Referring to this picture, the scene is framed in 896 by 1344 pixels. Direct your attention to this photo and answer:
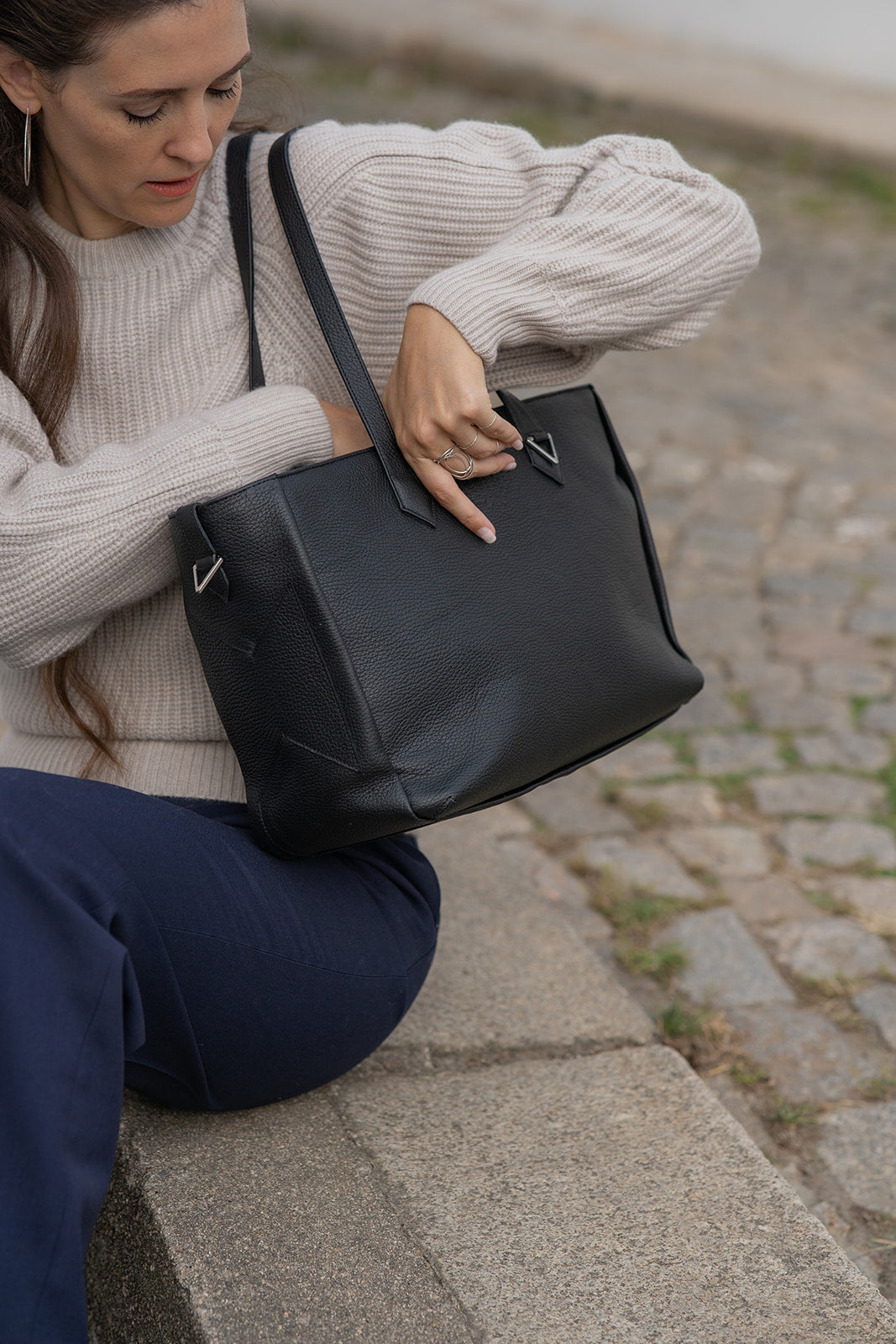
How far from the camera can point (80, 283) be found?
182 centimetres

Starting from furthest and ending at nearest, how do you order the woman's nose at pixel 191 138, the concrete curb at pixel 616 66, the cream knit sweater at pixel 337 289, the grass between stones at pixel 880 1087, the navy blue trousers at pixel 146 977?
the concrete curb at pixel 616 66
the grass between stones at pixel 880 1087
the cream knit sweater at pixel 337 289
the woman's nose at pixel 191 138
the navy blue trousers at pixel 146 977

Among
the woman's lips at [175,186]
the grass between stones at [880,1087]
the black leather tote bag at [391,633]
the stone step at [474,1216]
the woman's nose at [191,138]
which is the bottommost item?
the grass between stones at [880,1087]

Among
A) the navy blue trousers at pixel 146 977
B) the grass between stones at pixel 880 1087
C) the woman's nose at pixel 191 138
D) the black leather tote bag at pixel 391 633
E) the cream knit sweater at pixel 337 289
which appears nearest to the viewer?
the navy blue trousers at pixel 146 977

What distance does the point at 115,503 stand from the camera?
162 centimetres

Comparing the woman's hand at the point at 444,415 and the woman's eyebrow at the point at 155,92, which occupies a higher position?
the woman's eyebrow at the point at 155,92

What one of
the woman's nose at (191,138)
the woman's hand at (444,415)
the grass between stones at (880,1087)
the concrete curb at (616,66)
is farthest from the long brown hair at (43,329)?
the concrete curb at (616,66)

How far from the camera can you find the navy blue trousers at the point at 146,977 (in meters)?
1.35

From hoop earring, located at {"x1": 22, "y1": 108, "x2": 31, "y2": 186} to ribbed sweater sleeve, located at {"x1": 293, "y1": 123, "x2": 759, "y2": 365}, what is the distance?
36 centimetres

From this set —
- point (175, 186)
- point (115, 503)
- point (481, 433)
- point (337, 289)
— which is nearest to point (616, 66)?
point (337, 289)

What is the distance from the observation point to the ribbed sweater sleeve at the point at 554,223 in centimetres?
176

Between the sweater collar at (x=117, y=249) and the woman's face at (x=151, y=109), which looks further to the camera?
the sweater collar at (x=117, y=249)

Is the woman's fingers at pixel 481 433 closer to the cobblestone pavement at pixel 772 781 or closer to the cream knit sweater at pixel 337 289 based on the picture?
the cream knit sweater at pixel 337 289

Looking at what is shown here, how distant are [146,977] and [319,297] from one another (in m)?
→ 0.86

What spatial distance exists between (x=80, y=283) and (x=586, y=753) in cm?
93
